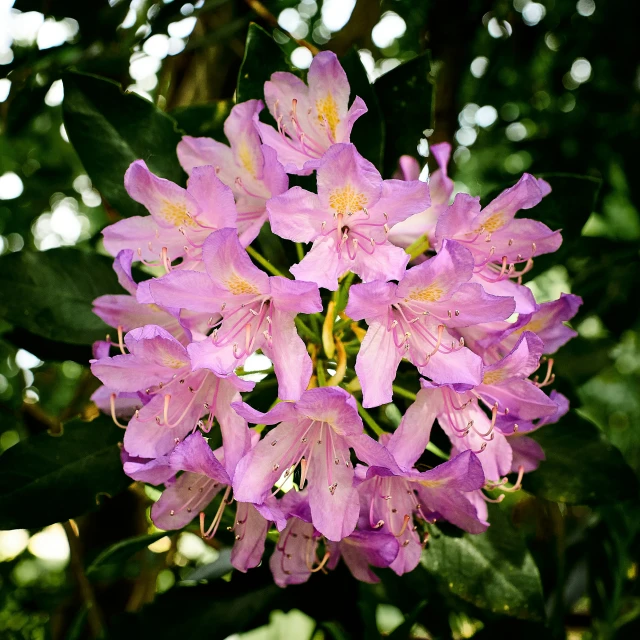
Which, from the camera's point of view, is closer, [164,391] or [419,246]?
[164,391]

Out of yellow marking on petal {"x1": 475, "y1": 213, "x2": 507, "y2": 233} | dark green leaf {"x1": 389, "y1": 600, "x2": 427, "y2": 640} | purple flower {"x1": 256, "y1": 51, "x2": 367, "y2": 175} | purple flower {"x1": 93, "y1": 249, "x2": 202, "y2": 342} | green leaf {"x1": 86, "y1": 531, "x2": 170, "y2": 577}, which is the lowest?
dark green leaf {"x1": 389, "y1": 600, "x2": 427, "y2": 640}

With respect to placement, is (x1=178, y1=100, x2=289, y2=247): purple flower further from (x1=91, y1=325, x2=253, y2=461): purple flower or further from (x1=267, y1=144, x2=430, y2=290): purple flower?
(x1=91, y1=325, x2=253, y2=461): purple flower

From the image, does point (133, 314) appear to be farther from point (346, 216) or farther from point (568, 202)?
point (568, 202)

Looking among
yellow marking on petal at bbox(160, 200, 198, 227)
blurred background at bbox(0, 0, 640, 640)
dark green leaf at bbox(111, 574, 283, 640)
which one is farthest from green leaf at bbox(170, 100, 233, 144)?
dark green leaf at bbox(111, 574, 283, 640)

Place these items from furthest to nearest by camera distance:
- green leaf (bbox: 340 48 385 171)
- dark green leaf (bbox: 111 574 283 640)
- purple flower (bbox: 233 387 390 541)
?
1. dark green leaf (bbox: 111 574 283 640)
2. green leaf (bbox: 340 48 385 171)
3. purple flower (bbox: 233 387 390 541)

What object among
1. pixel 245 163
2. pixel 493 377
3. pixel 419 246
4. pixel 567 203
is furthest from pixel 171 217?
pixel 567 203

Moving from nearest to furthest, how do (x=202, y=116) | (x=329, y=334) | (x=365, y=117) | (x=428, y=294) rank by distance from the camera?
(x=428, y=294)
(x=329, y=334)
(x=365, y=117)
(x=202, y=116)
